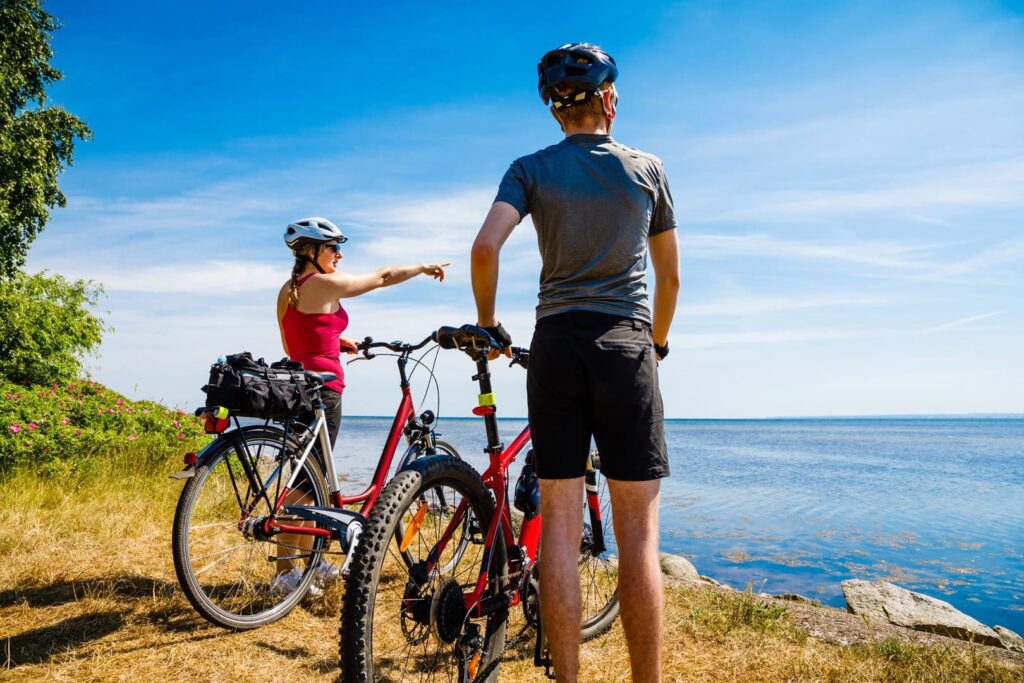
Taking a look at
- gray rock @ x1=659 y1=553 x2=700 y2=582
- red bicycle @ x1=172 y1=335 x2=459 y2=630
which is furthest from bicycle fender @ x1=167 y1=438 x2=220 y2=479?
gray rock @ x1=659 y1=553 x2=700 y2=582

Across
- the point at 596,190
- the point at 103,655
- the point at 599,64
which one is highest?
the point at 599,64

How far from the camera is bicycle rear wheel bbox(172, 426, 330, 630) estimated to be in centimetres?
350

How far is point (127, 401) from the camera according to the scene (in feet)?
38.4

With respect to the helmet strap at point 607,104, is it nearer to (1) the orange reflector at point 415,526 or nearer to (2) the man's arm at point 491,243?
(2) the man's arm at point 491,243

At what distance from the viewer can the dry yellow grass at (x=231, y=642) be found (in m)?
3.27

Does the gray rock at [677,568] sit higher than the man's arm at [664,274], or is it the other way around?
the man's arm at [664,274]

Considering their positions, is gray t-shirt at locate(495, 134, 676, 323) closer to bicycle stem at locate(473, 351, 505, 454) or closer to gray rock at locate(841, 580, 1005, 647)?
bicycle stem at locate(473, 351, 505, 454)

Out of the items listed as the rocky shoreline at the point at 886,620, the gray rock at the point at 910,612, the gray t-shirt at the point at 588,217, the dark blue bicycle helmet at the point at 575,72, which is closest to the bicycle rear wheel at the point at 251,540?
the gray t-shirt at the point at 588,217

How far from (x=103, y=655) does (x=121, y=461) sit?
572 cm

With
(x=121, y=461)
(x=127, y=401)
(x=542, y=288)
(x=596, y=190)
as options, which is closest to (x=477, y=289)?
(x=542, y=288)

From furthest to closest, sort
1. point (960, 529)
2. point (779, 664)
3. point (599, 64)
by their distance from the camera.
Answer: point (960, 529) < point (779, 664) < point (599, 64)

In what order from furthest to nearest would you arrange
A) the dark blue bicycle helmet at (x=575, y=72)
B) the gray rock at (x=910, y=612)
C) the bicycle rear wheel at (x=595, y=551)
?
the gray rock at (x=910, y=612), the bicycle rear wheel at (x=595, y=551), the dark blue bicycle helmet at (x=575, y=72)

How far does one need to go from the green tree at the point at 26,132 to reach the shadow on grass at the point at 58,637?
14.5 meters

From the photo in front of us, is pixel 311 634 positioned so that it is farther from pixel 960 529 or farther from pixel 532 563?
pixel 960 529
